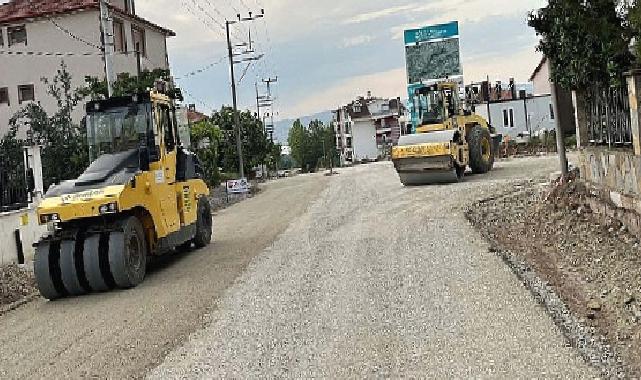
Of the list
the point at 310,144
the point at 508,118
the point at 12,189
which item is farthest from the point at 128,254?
the point at 310,144

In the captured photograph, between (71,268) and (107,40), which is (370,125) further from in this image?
(71,268)

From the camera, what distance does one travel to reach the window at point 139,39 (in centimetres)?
4328

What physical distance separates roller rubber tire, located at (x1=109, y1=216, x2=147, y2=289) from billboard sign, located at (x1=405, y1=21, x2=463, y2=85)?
40124 millimetres

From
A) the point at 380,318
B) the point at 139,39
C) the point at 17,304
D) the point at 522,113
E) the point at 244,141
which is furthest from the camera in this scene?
the point at 522,113

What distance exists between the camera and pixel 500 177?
25.2 meters

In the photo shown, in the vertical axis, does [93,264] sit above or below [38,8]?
below

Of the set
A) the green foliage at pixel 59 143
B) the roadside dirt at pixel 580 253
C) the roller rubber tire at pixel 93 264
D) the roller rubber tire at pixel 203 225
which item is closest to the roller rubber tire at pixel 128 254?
the roller rubber tire at pixel 93 264

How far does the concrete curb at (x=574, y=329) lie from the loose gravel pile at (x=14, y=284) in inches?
306

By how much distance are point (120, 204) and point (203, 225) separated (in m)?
4.65

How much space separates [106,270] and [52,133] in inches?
636

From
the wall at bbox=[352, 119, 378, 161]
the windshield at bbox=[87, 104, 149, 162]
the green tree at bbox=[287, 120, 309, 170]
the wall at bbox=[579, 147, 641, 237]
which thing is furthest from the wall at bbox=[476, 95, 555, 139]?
the windshield at bbox=[87, 104, 149, 162]

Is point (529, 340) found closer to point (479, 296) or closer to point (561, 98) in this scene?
point (479, 296)

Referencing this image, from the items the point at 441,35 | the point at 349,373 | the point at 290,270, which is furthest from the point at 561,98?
the point at 441,35

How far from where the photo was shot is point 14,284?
13961 millimetres
